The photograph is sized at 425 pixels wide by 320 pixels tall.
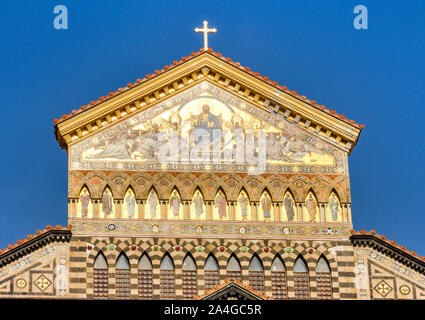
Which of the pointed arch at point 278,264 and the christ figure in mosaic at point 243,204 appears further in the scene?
the christ figure in mosaic at point 243,204

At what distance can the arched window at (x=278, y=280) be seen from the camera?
48.5m

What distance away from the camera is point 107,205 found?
1930 inches

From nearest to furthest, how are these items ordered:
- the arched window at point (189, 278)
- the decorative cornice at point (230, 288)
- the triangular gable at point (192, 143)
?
the decorative cornice at point (230, 288) → the arched window at point (189, 278) → the triangular gable at point (192, 143)

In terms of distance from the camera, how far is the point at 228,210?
4941 cm

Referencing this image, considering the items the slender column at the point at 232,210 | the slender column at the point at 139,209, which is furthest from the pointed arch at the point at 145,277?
the slender column at the point at 232,210

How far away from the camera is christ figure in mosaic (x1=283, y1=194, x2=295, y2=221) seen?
1949 inches

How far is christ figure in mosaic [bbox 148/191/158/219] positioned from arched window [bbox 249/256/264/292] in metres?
3.70

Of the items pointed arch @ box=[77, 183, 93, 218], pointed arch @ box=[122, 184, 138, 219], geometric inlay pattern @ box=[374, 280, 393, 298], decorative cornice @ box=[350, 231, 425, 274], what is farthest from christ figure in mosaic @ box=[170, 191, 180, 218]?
geometric inlay pattern @ box=[374, 280, 393, 298]

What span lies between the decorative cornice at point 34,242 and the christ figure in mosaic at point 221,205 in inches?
202

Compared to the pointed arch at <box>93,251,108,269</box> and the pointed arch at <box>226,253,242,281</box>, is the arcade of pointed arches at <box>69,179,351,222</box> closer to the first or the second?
the pointed arch at <box>93,251,108,269</box>

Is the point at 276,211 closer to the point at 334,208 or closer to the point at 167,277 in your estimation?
the point at 334,208

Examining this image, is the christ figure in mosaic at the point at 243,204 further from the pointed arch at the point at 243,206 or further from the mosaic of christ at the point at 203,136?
the mosaic of christ at the point at 203,136
